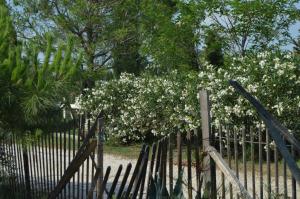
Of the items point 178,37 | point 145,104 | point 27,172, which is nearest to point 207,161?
point 27,172

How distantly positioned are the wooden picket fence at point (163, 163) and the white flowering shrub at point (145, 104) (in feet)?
24.9

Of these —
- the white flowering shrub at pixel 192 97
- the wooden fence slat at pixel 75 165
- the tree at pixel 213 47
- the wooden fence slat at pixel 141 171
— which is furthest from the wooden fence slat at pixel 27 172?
the tree at pixel 213 47

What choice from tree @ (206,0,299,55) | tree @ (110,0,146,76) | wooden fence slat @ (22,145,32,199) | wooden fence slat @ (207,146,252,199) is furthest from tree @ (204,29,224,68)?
wooden fence slat @ (207,146,252,199)

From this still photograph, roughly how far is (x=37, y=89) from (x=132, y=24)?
25.2 metres

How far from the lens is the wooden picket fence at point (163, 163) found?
14.5ft

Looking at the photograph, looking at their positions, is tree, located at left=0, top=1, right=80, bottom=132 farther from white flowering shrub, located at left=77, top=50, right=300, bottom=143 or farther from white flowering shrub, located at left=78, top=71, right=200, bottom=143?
white flowering shrub, located at left=78, top=71, right=200, bottom=143

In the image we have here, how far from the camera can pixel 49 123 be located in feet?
24.7

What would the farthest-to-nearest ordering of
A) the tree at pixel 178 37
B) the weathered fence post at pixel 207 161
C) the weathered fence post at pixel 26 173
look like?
the tree at pixel 178 37 → the weathered fence post at pixel 26 173 → the weathered fence post at pixel 207 161

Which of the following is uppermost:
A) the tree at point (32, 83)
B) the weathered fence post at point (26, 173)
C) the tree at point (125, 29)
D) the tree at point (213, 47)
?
the tree at point (125, 29)

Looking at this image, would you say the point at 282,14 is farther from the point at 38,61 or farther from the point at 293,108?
the point at 38,61

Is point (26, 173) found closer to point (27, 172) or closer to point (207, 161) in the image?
point (27, 172)

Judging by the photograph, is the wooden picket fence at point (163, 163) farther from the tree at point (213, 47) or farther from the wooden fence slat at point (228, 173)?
the tree at point (213, 47)

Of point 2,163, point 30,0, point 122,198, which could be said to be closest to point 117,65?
point 30,0

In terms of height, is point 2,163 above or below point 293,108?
below
